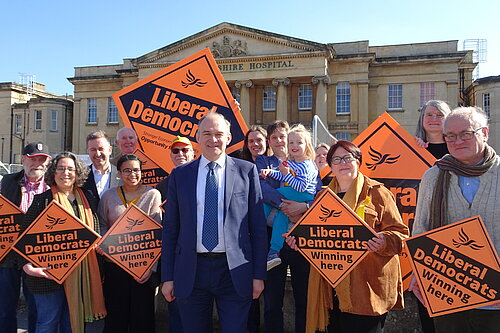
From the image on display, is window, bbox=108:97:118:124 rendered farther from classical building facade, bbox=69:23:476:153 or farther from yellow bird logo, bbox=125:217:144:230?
yellow bird logo, bbox=125:217:144:230

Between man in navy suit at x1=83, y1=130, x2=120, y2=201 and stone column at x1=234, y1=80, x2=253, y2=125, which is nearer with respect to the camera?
man in navy suit at x1=83, y1=130, x2=120, y2=201

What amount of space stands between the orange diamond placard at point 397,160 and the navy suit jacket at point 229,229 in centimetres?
183

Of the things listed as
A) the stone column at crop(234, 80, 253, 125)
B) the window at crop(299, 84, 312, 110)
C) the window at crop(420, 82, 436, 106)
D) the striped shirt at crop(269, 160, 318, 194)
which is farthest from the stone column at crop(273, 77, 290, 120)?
the striped shirt at crop(269, 160, 318, 194)

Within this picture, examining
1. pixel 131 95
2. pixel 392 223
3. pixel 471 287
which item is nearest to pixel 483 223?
pixel 471 287

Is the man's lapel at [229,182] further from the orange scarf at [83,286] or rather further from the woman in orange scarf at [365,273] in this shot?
the orange scarf at [83,286]

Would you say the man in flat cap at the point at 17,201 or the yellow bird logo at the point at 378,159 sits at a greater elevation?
the yellow bird logo at the point at 378,159

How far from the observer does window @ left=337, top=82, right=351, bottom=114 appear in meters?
37.0

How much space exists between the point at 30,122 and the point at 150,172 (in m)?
45.8

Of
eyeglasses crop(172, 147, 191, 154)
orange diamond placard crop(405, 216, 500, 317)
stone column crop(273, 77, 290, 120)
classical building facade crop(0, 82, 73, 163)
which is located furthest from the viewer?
classical building facade crop(0, 82, 73, 163)

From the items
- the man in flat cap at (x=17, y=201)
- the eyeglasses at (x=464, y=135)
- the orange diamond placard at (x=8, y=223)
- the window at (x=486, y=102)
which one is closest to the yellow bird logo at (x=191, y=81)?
the man in flat cap at (x=17, y=201)

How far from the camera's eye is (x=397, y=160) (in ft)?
14.9

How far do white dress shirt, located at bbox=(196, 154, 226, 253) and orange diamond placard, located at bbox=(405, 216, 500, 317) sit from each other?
1374mm

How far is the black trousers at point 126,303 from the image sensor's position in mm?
4160

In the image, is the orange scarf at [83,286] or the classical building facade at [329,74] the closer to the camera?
the orange scarf at [83,286]
